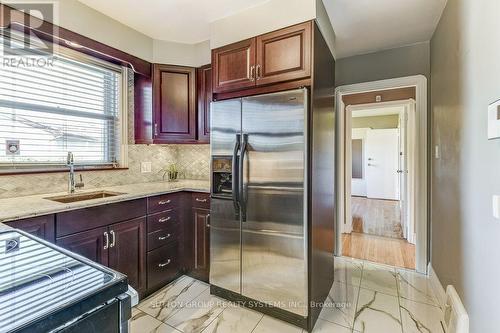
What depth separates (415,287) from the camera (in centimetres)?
238

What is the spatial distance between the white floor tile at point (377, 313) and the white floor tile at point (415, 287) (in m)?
0.18

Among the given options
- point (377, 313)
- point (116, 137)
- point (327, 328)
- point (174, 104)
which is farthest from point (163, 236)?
point (377, 313)

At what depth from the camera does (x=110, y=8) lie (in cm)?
210

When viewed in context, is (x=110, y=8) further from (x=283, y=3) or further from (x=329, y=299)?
(x=329, y=299)

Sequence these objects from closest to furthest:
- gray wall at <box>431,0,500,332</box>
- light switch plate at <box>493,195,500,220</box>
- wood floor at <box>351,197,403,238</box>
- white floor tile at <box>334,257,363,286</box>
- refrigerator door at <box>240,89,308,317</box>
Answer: light switch plate at <box>493,195,500,220</box> → gray wall at <box>431,0,500,332</box> → refrigerator door at <box>240,89,308,317</box> → white floor tile at <box>334,257,363,286</box> → wood floor at <box>351,197,403,238</box>

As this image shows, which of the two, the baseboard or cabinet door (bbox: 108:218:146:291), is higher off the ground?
cabinet door (bbox: 108:218:146:291)

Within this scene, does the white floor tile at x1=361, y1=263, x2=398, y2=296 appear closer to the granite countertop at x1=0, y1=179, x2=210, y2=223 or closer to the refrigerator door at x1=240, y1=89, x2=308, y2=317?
the refrigerator door at x1=240, y1=89, x2=308, y2=317

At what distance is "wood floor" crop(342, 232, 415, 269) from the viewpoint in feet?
9.75

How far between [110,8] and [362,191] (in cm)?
703

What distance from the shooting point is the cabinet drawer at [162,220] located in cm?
223

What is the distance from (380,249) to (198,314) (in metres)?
2.50

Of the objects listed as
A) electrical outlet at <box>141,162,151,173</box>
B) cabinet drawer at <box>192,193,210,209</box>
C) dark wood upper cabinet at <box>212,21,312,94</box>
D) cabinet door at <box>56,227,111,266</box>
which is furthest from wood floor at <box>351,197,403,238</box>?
cabinet door at <box>56,227,111,266</box>

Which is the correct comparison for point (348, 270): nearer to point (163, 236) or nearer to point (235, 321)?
point (235, 321)

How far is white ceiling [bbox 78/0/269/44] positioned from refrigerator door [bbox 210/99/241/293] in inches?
30.0
